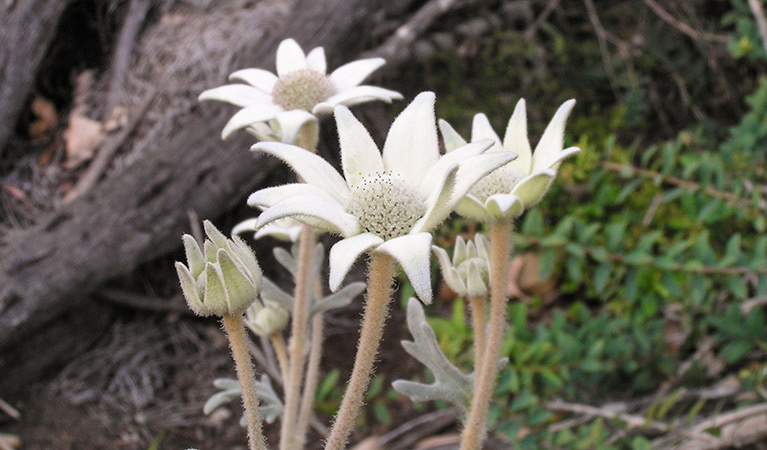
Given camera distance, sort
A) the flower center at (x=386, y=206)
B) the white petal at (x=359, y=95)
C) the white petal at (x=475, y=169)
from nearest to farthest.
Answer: the white petal at (x=475, y=169) < the flower center at (x=386, y=206) < the white petal at (x=359, y=95)

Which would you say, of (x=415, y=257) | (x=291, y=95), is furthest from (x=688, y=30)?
(x=415, y=257)

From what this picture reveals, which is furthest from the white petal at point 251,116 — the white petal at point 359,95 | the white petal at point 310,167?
the white petal at point 310,167

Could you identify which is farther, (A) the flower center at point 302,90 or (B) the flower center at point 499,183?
(A) the flower center at point 302,90

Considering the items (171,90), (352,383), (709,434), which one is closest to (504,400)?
(709,434)

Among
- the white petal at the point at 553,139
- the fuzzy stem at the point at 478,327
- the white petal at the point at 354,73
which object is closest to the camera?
the white petal at the point at 553,139

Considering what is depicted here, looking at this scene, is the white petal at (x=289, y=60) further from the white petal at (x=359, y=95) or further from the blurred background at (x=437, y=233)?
the blurred background at (x=437, y=233)

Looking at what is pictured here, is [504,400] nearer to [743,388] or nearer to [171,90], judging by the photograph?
[743,388]

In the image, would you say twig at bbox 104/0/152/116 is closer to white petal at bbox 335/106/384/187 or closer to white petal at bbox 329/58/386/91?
white petal at bbox 329/58/386/91

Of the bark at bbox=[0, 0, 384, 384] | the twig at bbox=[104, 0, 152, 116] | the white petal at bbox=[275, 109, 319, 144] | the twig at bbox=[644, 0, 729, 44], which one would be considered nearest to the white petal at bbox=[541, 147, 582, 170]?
the white petal at bbox=[275, 109, 319, 144]
